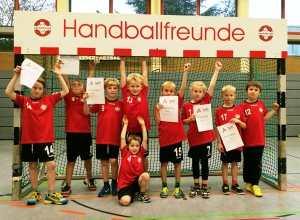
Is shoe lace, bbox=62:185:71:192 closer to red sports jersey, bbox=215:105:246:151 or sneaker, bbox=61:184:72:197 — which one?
sneaker, bbox=61:184:72:197

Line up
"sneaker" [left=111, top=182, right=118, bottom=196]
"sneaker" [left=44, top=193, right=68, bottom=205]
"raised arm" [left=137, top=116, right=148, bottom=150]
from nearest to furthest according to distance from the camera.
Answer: "sneaker" [left=44, top=193, right=68, bottom=205] → "raised arm" [left=137, top=116, right=148, bottom=150] → "sneaker" [left=111, top=182, right=118, bottom=196]

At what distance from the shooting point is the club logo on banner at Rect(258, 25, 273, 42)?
3760 millimetres

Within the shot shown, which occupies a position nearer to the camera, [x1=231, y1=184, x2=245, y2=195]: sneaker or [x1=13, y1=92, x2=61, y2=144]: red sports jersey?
[x1=13, y1=92, x2=61, y2=144]: red sports jersey

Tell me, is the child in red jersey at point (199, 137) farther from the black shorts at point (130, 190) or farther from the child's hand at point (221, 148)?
the black shorts at point (130, 190)

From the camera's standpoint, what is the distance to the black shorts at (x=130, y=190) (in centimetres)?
333

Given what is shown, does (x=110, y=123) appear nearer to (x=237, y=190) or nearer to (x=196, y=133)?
(x=196, y=133)

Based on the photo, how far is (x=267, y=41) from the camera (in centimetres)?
378

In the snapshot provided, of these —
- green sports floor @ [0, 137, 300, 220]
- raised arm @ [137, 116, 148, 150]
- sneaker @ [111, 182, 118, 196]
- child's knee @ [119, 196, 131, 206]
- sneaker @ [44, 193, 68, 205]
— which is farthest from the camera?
sneaker @ [111, 182, 118, 196]

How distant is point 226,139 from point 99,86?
1808 millimetres

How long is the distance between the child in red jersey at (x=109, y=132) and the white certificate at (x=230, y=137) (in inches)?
54.6

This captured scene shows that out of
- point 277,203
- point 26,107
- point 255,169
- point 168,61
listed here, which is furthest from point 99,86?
point 168,61

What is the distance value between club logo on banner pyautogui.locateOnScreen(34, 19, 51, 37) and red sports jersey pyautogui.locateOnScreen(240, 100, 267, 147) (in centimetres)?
278

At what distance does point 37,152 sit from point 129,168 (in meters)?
1.14

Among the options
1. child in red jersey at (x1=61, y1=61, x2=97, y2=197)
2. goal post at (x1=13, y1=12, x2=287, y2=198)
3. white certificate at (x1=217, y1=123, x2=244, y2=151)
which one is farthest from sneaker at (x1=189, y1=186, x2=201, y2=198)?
child in red jersey at (x1=61, y1=61, x2=97, y2=197)
